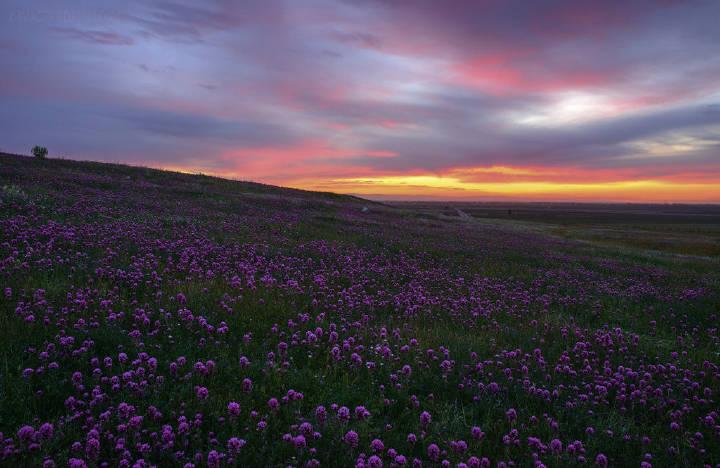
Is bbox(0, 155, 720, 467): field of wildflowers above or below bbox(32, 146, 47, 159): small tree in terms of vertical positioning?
below

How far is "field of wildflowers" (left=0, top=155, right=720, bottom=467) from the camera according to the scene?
3801mm

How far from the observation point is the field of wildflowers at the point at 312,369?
380cm

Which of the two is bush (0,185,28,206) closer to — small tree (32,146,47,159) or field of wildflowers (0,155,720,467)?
field of wildflowers (0,155,720,467)

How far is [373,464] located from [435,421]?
55.9 inches

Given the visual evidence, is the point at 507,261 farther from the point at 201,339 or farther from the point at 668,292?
the point at 201,339

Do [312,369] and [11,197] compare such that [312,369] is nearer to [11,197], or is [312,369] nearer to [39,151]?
[11,197]

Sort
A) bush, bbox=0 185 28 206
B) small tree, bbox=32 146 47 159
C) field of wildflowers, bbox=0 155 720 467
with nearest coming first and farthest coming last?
1. field of wildflowers, bbox=0 155 720 467
2. bush, bbox=0 185 28 206
3. small tree, bbox=32 146 47 159

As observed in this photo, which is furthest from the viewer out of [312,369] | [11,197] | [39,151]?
[39,151]

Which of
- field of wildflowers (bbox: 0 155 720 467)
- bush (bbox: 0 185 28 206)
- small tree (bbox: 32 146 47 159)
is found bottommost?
field of wildflowers (bbox: 0 155 720 467)

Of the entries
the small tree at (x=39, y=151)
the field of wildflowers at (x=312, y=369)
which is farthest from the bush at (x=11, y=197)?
the small tree at (x=39, y=151)

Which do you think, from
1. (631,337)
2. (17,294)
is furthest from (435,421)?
(17,294)

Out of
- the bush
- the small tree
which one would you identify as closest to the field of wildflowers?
the bush

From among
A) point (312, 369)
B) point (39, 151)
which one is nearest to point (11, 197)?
point (312, 369)

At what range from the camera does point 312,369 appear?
5531 millimetres
